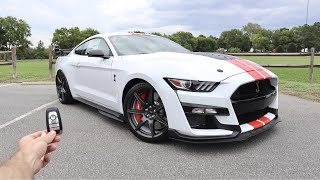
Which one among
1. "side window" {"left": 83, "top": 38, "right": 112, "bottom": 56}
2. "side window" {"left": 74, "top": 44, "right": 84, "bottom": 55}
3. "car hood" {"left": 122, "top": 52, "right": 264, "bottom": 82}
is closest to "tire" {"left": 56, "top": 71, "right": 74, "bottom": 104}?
"side window" {"left": 74, "top": 44, "right": 84, "bottom": 55}

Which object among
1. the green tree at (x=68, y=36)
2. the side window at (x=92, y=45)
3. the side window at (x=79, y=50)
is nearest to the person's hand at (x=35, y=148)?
the side window at (x=92, y=45)

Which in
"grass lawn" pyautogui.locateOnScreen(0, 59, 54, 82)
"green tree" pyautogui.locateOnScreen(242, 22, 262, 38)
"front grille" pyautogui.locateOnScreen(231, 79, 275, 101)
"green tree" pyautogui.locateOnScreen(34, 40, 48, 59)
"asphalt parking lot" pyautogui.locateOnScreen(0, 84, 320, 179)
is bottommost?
"asphalt parking lot" pyautogui.locateOnScreen(0, 84, 320, 179)

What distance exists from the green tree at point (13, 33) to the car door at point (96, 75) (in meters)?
92.7

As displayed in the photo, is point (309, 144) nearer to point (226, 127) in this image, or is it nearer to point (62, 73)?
point (226, 127)

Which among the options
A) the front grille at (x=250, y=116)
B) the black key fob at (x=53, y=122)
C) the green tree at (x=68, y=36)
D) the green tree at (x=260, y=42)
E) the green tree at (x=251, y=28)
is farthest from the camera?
the green tree at (x=251, y=28)

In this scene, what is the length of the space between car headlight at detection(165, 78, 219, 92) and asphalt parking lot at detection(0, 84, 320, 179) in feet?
2.39

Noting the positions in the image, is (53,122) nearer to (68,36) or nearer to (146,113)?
(146,113)

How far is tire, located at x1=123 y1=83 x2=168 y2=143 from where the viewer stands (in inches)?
160

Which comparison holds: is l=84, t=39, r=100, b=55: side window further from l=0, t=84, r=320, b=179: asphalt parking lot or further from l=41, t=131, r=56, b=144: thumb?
l=41, t=131, r=56, b=144: thumb

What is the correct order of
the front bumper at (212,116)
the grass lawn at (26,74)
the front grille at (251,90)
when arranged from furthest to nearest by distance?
the grass lawn at (26,74)
the front grille at (251,90)
the front bumper at (212,116)

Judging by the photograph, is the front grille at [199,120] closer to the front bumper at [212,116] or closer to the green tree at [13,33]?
the front bumper at [212,116]

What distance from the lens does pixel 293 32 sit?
111875 mm

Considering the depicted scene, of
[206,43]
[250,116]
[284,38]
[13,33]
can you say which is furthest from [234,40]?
[250,116]

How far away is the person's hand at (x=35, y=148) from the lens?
4.43 feet
